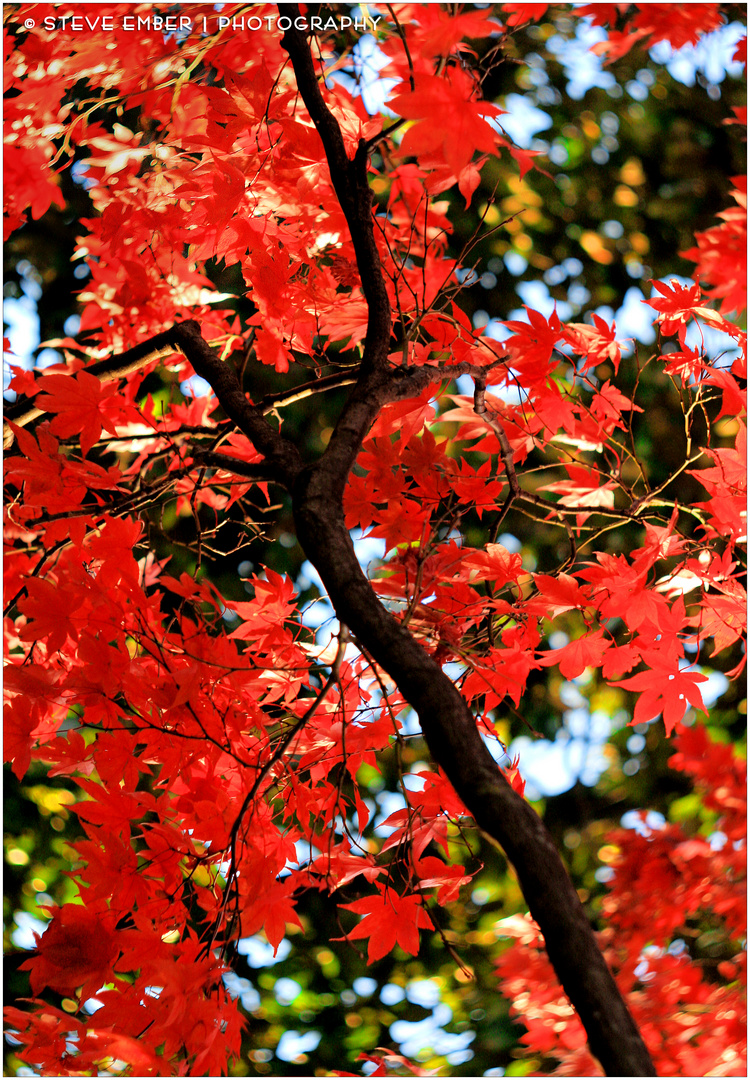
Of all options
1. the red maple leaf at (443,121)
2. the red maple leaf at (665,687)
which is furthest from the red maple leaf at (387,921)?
the red maple leaf at (443,121)

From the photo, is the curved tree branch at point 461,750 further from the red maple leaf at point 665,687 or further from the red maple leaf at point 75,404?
the red maple leaf at point 665,687

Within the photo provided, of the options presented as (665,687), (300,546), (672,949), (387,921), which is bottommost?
(387,921)

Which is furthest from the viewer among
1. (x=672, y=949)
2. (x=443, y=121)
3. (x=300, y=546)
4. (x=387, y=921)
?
(x=672, y=949)

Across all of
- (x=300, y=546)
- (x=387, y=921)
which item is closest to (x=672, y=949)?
(x=387, y=921)

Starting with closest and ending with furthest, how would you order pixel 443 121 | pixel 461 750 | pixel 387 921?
pixel 461 750
pixel 443 121
pixel 387 921

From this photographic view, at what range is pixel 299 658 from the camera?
0.94 metres

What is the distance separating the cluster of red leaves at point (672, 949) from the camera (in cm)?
125

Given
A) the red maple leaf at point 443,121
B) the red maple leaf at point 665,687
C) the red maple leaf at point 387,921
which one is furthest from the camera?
the red maple leaf at point 665,687

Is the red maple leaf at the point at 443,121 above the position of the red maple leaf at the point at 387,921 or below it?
above

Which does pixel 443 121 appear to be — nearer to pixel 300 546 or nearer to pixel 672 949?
pixel 300 546

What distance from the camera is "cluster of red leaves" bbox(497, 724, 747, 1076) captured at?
1.25 m

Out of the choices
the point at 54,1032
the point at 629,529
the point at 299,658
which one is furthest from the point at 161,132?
the point at 629,529

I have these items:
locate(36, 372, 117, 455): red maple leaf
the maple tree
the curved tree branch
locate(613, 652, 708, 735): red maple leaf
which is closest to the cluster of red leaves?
the maple tree

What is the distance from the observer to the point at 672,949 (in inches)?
61.7
